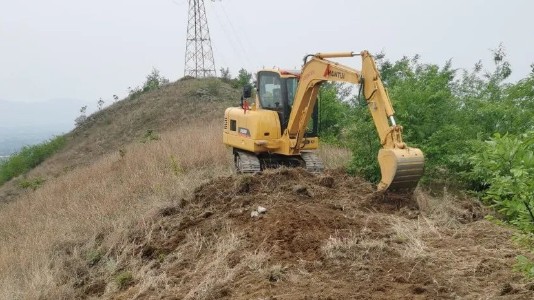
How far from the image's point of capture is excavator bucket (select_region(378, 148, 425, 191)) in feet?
23.3

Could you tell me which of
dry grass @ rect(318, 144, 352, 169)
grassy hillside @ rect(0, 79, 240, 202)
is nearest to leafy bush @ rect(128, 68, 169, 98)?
grassy hillside @ rect(0, 79, 240, 202)

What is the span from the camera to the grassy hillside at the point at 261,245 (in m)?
5.14

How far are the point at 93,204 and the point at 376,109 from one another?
19.2ft

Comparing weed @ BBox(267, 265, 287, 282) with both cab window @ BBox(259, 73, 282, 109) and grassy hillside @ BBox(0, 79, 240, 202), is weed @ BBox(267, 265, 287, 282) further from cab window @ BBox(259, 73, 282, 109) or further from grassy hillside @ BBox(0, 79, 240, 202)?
grassy hillside @ BBox(0, 79, 240, 202)

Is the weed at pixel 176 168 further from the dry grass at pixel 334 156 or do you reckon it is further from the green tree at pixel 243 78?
the green tree at pixel 243 78

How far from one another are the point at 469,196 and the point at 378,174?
151 cm

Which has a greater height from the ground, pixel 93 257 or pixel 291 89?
pixel 291 89

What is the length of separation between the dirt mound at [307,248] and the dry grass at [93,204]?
2.50ft

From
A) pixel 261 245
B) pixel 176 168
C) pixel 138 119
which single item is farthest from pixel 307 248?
pixel 138 119

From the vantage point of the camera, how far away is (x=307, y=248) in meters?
6.07

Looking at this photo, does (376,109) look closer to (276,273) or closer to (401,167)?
(401,167)

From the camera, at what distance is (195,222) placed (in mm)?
7719

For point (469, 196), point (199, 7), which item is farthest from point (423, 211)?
point (199, 7)

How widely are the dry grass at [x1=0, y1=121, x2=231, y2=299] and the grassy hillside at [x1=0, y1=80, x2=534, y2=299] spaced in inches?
1.6
